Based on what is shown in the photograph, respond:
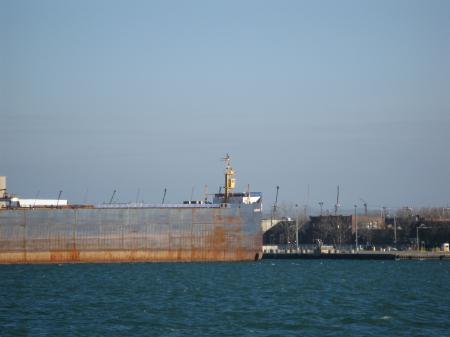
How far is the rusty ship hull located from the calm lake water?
148 centimetres

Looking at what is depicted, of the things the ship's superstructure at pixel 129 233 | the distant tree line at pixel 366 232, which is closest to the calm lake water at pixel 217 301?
the ship's superstructure at pixel 129 233

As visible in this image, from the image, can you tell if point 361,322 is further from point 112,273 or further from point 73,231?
point 73,231

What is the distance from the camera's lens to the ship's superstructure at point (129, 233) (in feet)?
278

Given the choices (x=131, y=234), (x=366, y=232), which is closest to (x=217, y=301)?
(x=131, y=234)

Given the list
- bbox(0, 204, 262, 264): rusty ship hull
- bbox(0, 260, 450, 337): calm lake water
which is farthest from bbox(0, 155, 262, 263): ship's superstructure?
bbox(0, 260, 450, 337): calm lake water

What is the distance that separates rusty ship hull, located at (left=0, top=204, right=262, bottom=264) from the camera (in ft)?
278

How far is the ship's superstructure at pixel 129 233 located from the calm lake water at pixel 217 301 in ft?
4.71

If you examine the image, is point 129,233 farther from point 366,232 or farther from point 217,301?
point 366,232

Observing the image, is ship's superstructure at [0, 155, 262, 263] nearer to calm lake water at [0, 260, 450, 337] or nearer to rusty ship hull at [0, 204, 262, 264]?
rusty ship hull at [0, 204, 262, 264]

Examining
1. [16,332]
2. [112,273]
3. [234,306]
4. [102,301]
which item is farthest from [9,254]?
[16,332]

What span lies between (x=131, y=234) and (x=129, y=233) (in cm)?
19

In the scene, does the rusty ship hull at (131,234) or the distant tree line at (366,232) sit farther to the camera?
the distant tree line at (366,232)

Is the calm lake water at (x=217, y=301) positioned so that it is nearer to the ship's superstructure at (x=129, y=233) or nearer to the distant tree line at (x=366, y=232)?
the ship's superstructure at (x=129, y=233)

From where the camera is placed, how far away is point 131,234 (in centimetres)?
8662
